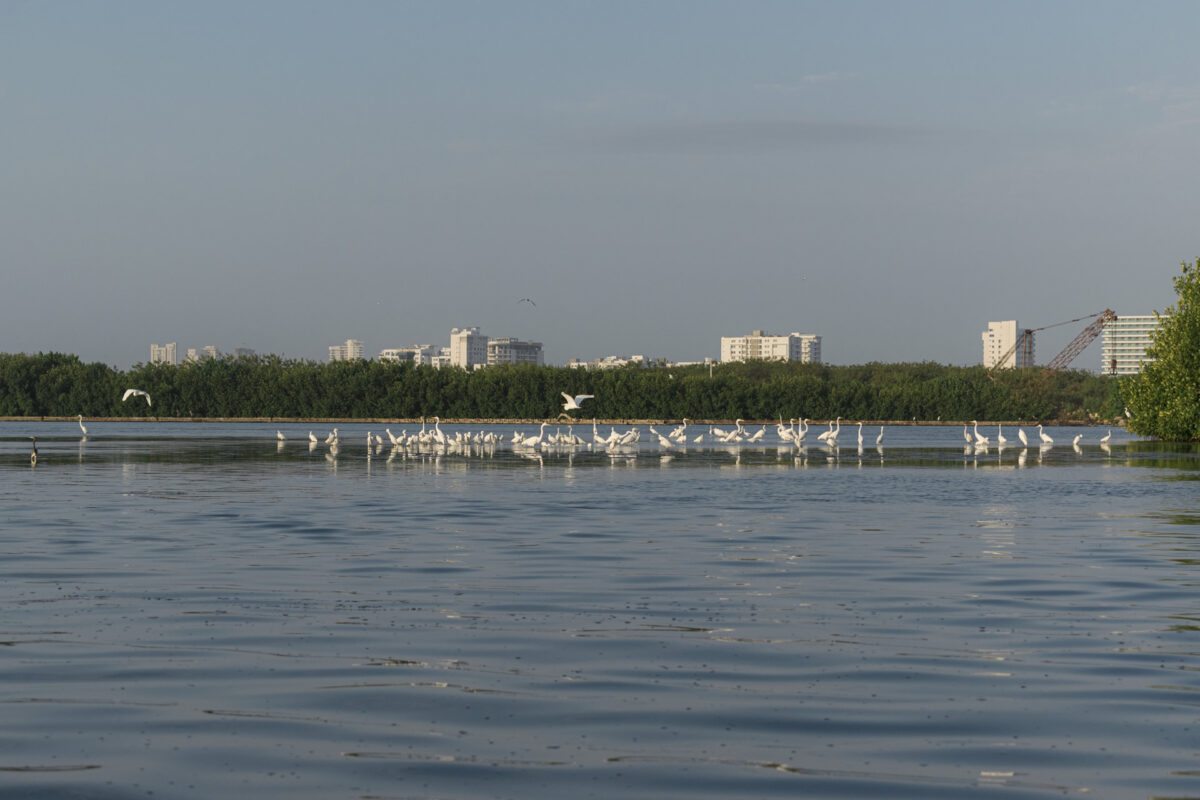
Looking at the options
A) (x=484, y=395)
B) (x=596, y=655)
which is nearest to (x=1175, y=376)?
(x=596, y=655)

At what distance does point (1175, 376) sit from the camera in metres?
70.5

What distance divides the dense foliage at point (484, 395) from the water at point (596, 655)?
132078 millimetres

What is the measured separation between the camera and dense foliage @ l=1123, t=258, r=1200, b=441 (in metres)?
70.1

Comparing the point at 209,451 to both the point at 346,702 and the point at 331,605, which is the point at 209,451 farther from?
the point at 346,702

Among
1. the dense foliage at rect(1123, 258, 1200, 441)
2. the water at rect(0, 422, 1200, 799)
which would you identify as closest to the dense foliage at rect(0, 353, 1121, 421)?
the dense foliage at rect(1123, 258, 1200, 441)

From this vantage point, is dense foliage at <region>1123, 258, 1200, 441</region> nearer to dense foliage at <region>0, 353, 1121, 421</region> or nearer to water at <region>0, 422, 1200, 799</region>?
water at <region>0, 422, 1200, 799</region>

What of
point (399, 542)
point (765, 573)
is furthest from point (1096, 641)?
point (399, 542)

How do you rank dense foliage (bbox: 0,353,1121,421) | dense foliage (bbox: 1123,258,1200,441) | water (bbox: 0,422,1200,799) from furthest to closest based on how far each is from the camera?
dense foliage (bbox: 0,353,1121,421) < dense foliage (bbox: 1123,258,1200,441) < water (bbox: 0,422,1200,799)

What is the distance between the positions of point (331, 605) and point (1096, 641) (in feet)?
27.1

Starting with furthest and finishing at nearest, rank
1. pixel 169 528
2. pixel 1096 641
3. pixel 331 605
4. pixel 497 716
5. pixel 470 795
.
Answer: pixel 169 528
pixel 331 605
pixel 1096 641
pixel 497 716
pixel 470 795

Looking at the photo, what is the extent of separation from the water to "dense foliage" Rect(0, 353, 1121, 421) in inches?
5200

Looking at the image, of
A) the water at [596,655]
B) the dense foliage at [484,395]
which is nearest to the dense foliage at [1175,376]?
the water at [596,655]

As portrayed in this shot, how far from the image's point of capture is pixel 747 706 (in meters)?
10.5

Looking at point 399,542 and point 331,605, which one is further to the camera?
point 399,542
